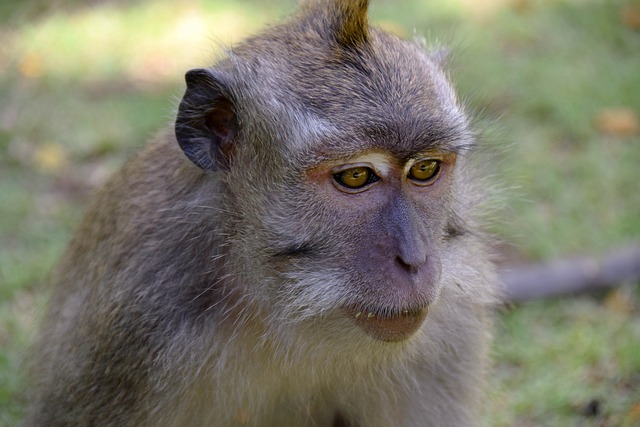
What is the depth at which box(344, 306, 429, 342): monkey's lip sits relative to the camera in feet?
10.3

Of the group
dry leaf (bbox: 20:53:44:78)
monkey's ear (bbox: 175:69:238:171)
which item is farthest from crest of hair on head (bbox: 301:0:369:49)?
dry leaf (bbox: 20:53:44:78)

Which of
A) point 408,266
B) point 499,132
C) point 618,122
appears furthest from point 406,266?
point 618,122

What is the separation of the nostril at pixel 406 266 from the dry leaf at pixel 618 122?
4651mm

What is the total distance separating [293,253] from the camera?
3295 millimetres

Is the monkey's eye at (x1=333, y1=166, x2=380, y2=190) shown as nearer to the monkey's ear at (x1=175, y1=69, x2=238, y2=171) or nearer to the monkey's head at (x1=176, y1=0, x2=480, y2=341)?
the monkey's head at (x1=176, y1=0, x2=480, y2=341)

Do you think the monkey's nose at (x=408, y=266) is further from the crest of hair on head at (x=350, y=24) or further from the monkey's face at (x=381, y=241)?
the crest of hair on head at (x=350, y=24)

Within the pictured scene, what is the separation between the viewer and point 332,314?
3.30 meters

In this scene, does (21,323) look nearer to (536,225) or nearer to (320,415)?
(320,415)

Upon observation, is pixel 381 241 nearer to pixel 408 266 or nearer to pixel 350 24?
pixel 408 266

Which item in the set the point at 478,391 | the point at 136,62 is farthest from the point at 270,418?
the point at 136,62

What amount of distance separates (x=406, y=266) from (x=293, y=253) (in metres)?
0.40

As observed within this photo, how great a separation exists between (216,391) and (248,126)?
0.96 metres

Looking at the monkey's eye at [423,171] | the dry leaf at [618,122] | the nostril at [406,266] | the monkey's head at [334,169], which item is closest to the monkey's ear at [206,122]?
the monkey's head at [334,169]

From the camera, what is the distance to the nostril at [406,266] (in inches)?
121
